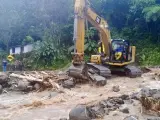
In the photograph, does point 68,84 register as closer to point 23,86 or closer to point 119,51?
point 23,86

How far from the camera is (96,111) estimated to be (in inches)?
391

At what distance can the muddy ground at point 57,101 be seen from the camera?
10.2m

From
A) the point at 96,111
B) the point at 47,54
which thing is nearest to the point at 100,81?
the point at 96,111

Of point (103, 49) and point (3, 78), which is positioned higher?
point (103, 49)

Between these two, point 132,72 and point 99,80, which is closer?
point 99,80

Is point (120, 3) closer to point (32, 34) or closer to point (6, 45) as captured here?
point (32, 34)

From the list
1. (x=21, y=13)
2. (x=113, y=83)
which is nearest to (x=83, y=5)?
(x=113, y=83)

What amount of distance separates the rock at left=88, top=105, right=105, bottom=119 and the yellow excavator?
453 centimetres

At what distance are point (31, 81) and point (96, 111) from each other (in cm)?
476

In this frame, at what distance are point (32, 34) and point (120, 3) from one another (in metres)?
8.05

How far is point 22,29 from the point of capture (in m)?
28.9

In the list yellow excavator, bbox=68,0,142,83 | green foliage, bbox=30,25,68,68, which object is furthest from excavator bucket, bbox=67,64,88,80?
green foliage, bbox=30,25,68,68

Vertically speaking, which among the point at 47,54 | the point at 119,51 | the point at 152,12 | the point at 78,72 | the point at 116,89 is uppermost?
the point at 152,12

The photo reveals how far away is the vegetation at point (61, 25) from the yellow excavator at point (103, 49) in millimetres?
8583
